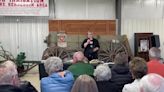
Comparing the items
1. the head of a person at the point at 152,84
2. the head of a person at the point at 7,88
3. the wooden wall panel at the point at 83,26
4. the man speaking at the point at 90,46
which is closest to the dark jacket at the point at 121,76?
the head of a person at the point at 7,88

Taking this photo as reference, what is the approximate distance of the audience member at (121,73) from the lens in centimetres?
382

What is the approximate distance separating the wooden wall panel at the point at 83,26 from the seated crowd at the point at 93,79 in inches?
228

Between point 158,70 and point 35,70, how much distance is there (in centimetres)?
678

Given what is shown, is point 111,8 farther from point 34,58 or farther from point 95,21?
point 34,58

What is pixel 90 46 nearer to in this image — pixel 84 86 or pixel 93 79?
pixel 93 79

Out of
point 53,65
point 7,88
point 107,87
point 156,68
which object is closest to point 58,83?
point 53,65

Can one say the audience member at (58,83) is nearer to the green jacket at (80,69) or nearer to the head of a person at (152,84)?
the green jacket at (80,69)

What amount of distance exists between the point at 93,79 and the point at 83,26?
791 centimetres

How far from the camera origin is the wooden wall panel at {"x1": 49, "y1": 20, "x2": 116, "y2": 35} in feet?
35.2

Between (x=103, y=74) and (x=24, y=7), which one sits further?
(x=24, y=7)

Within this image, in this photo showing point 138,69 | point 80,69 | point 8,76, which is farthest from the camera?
point 80,69

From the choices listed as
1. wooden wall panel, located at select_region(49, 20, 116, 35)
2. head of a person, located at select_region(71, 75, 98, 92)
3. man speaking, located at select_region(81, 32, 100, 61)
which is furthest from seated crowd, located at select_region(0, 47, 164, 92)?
wooden wall panel, located at select_region(49, 20, 116, 35)

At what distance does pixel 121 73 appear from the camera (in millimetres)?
4031

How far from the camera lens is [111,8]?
1131 cm
